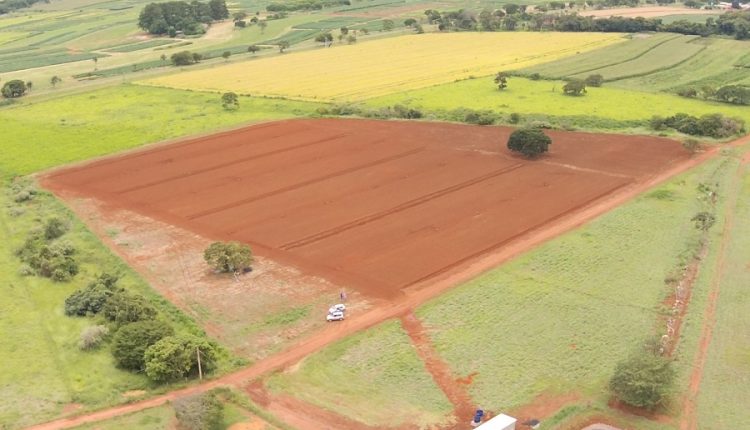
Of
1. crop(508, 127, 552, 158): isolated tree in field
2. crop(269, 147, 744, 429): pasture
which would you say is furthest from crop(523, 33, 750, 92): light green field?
crop(269, 147, 744, 429): pasture

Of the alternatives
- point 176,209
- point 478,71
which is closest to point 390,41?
point 478,71

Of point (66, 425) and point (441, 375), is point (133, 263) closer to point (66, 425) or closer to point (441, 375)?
point (66, 425)

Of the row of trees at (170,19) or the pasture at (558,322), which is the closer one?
the pasture at (558,322)

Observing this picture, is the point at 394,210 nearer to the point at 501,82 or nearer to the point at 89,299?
the point at 89,299

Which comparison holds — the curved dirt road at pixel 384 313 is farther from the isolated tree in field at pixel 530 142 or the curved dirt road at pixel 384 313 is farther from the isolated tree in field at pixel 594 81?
the isolated tree in field at pixel 594 81

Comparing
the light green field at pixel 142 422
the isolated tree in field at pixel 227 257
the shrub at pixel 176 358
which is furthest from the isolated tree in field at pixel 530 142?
the light green field at pixel 142 422

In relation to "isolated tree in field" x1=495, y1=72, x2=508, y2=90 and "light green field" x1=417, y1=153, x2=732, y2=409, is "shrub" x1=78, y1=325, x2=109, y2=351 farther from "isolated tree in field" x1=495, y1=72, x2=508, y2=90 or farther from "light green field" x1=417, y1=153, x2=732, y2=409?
"isolated tree in field" x1=495, y1=72, x2=508, y2=90

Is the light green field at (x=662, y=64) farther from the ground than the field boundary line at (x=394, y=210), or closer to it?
farther from the ground
